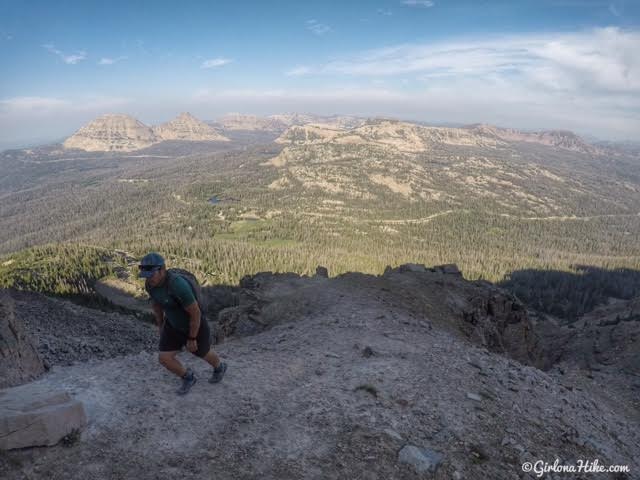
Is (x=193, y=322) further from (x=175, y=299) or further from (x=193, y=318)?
(x=175, y=299)

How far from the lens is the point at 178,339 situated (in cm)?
982

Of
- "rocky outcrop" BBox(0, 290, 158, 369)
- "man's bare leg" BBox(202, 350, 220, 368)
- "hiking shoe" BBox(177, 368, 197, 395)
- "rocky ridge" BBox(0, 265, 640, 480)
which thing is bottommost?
"rocky outcrop" BBox(0, 290, 158, 369)

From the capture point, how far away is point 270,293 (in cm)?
3259

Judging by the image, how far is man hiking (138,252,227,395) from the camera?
8.73 metres

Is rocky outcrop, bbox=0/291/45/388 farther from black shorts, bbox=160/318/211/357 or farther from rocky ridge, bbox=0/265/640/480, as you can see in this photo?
black shorts, bbox=160/318/211/357

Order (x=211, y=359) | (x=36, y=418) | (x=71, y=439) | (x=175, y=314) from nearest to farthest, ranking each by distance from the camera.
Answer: (x=36, y=418), (x=71, y=439), (x=175, y=314), (x=211, y=359)

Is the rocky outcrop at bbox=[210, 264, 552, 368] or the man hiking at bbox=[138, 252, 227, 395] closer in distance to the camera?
the man hiking at bbox=[138, 252, 227, 395]

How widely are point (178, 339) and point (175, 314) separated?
92 cm

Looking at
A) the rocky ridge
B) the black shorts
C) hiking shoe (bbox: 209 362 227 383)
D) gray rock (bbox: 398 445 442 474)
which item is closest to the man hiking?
the black shorts

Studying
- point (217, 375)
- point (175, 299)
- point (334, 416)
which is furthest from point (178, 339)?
point (334, 416)

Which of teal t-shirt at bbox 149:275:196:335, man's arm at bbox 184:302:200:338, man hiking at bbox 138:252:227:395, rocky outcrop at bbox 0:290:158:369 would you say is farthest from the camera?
rocky outcrop at bbox 0:290:158:369

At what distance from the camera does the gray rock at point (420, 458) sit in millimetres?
8094

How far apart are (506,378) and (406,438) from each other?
7.27m

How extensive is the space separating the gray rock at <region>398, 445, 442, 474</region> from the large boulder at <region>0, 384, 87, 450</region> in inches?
291
